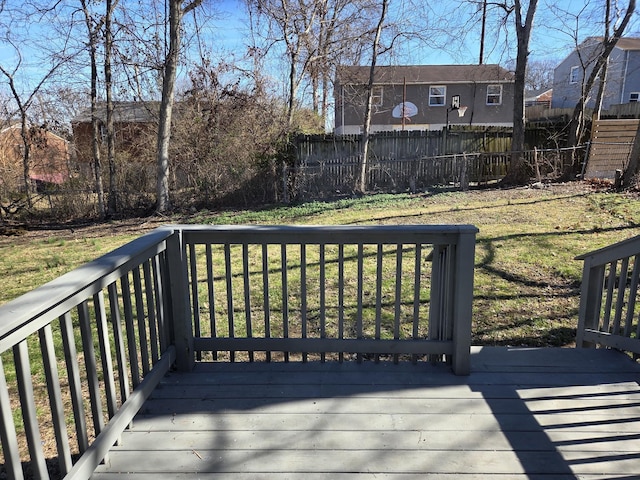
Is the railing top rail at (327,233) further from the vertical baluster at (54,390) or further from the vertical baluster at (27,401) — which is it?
the vertical baluster at (27,401)

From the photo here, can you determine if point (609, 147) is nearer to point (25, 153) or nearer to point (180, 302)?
point (180, 302)

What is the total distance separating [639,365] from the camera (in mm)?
3092

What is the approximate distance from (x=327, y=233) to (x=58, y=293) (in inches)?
62.4

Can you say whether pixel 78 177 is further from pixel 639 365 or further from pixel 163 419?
pixel 639 365

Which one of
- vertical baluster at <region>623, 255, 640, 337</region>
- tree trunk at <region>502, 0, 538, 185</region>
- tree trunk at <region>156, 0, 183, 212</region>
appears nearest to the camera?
vertical baluster at <region>623, 255, 640, 337</region>

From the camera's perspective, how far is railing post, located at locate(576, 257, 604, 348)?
3.62 meters

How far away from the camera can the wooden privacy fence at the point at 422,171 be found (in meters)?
14.1

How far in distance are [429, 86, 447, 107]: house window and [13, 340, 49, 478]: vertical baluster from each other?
2843 centimetres

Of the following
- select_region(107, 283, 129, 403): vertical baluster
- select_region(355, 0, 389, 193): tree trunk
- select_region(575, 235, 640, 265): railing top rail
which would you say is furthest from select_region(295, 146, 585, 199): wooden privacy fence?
select_region(107, 283, 129, 403): vertical baluster

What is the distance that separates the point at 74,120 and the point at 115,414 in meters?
15.8

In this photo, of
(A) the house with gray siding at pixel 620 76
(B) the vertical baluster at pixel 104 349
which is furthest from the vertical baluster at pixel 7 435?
(A) the house with gray siding at pixel 620 76

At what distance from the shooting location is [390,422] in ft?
8.02

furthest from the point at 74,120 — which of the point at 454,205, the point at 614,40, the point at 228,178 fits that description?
the point at 614,40

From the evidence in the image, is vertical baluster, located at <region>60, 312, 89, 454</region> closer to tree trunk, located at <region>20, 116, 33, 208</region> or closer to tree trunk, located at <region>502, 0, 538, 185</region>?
tree trunk, located at <region>20, 116, 33, 208</region>
